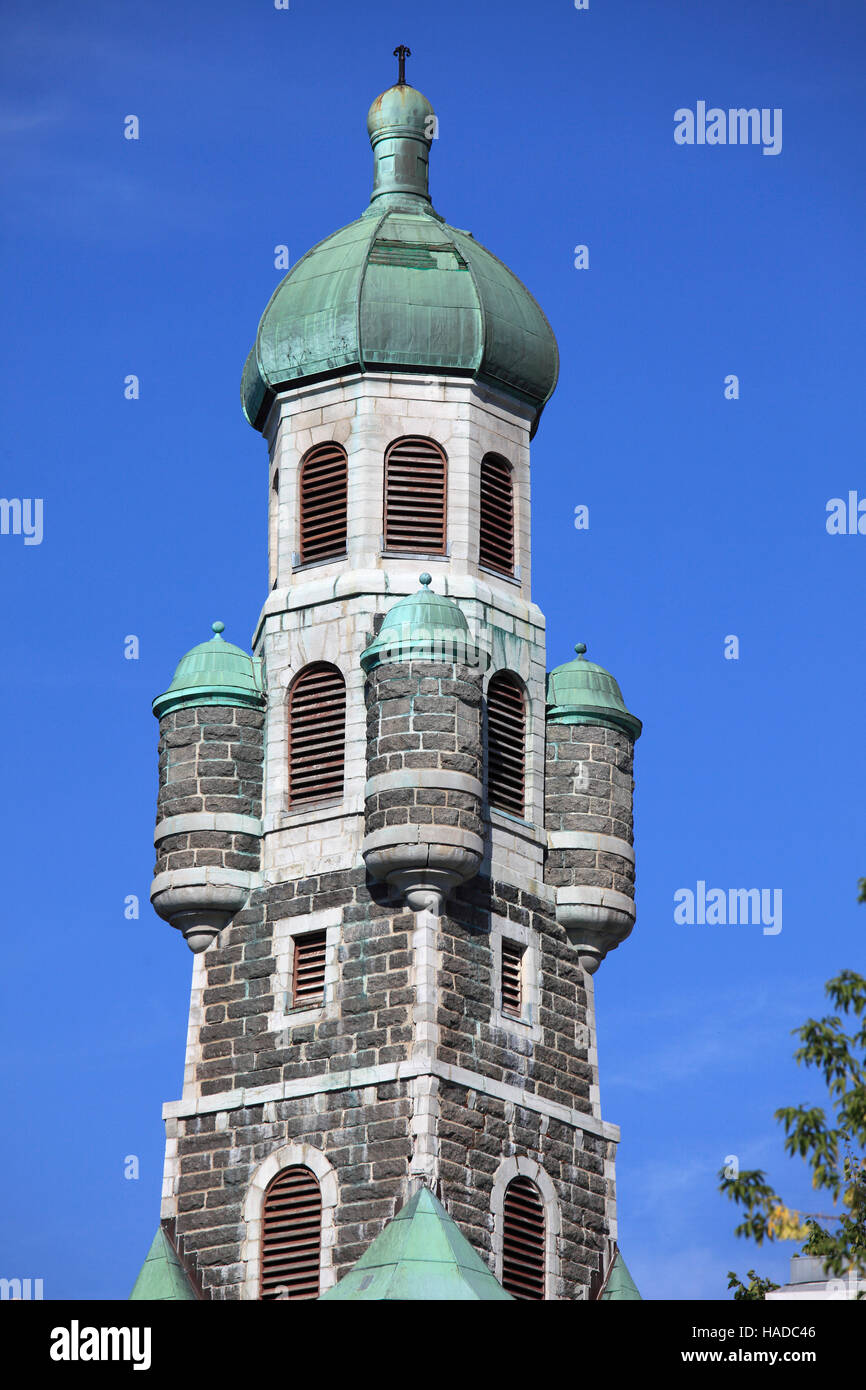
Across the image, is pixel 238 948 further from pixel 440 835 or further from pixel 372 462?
pixel 372 462

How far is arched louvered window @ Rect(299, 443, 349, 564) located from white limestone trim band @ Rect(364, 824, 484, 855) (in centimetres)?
674

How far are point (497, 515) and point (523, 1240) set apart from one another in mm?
13942

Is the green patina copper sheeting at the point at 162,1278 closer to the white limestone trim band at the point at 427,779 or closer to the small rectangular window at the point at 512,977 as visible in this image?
the small rectangular window at the point at 512,977

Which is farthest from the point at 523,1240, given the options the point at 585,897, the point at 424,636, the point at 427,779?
the point at 424,636

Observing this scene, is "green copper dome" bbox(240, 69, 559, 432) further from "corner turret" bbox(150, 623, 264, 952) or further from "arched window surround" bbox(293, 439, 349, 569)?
"corner turret" bbox(150, 623, 264, 952)

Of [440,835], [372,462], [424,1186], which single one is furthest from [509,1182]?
[372,462]

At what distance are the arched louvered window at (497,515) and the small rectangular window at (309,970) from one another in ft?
26.7

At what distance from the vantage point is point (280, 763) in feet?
198

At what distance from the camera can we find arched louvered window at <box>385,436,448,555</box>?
6141 cm

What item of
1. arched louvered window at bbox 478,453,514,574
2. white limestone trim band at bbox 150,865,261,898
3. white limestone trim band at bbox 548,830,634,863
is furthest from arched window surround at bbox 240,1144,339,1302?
arched louvered window at bbox 478,453,514,574

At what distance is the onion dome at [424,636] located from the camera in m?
58.1

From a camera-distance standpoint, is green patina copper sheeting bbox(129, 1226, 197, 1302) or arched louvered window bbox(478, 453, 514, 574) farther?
arched louvered window bbox(478, 453, 514, 574)

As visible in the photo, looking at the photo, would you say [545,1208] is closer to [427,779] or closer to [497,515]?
[427,779]
